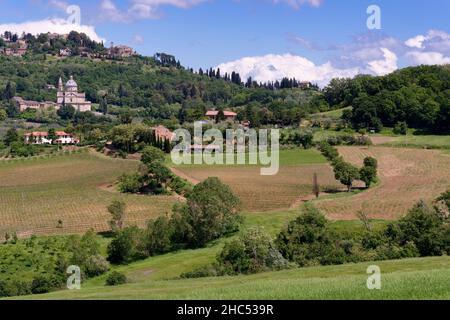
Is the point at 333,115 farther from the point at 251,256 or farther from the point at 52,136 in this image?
the point at 251,256

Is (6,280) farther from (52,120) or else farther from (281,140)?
(52,120)

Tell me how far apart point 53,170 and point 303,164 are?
34.3 m

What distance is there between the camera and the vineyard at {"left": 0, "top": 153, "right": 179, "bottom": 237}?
4900 cm

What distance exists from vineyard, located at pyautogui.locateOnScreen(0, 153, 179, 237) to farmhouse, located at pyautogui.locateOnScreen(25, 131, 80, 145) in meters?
21.6

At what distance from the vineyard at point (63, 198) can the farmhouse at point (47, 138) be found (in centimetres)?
2163

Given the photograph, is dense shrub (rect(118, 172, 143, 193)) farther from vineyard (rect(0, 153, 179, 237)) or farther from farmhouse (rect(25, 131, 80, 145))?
farmhouse (rect(25, 131, 80, 145))

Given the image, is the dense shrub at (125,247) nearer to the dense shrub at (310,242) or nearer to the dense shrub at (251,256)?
the dense shrub at (251,256)

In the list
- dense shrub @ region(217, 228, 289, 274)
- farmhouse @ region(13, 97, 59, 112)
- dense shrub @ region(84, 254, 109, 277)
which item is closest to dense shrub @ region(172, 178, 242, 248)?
dense shrub @ region(84, 254, 109, 277)

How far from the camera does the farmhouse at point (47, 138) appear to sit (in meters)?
109

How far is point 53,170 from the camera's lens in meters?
78.9

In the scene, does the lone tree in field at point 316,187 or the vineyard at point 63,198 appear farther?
the lone tree in field at point 316,187

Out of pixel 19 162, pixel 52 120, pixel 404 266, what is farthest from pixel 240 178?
pixel 52 120

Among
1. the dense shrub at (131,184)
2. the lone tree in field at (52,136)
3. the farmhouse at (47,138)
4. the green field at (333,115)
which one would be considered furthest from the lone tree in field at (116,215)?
the green field at (333,115)

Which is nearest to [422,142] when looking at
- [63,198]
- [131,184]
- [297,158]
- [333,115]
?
[297,158]
